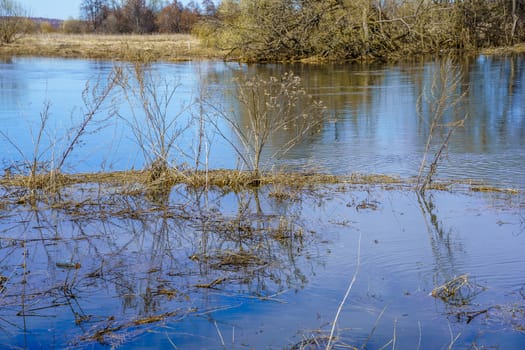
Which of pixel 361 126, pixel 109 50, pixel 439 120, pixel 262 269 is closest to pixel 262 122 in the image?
pixel 361 126

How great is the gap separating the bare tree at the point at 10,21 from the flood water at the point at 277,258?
113 feet

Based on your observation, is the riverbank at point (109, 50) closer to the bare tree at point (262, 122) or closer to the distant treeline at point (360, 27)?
the distant treeline at point (360, 27)

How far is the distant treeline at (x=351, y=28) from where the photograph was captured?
2894cm

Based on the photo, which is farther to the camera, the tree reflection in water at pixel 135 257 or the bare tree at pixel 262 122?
the bare tree at pixel 262 122

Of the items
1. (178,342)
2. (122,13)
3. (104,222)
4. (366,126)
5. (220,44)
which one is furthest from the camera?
(122,13)

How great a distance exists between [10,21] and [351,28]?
2668cm

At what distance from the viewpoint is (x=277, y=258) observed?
5.76 metres

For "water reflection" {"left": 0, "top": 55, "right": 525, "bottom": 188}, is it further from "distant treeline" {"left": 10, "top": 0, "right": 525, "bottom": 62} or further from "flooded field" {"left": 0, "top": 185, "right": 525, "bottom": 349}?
"distant treeline" {"left": 10, "top": 0, "right": 525, "bottom": 62}

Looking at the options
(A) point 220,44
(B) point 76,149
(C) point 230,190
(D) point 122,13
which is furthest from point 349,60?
(D) point 122,13

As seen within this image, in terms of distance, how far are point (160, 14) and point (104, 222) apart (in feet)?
237

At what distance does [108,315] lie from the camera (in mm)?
4625

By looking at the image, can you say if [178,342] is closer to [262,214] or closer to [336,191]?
[262,214]

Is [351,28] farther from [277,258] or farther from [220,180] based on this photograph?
[277,258]

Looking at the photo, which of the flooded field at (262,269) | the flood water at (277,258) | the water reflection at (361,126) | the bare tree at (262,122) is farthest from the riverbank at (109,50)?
the flooded field at (262,269)
